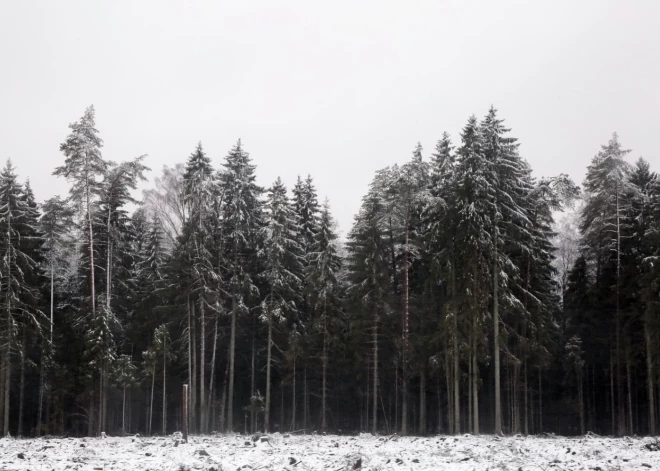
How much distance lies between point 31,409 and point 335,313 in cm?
2702

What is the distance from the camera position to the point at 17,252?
3569cm

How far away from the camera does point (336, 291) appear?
133 ft

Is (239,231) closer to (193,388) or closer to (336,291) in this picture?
(336,291)

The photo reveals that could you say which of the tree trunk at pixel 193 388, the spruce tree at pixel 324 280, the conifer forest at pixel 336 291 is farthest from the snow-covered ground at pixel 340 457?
the spruce tree at pixel 324 280

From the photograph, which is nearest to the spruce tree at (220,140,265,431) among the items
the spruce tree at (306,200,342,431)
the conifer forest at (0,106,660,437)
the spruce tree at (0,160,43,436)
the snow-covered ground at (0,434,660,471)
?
the conifer forest at (0,106,660,437)

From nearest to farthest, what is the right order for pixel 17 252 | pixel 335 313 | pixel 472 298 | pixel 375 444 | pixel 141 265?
pixel 375 444 → pixel 472 298 → pixel 17 252 → pixel 335 313 → pixel 141 265

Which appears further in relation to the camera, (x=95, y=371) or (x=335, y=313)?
(x=335, y=313)

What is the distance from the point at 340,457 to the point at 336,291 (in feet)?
74.2

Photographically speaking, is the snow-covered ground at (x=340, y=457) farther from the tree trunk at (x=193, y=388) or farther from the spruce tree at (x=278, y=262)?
the spruce tree at (x=278, y=262)

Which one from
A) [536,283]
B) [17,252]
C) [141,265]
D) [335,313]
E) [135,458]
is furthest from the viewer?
[141,265]

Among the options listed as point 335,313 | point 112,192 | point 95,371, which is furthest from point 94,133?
point 335,313

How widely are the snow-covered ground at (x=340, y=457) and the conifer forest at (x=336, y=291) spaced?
11.6 meters

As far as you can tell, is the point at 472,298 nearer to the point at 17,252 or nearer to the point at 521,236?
the point at 521,236

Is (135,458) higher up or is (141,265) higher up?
(141,265)
